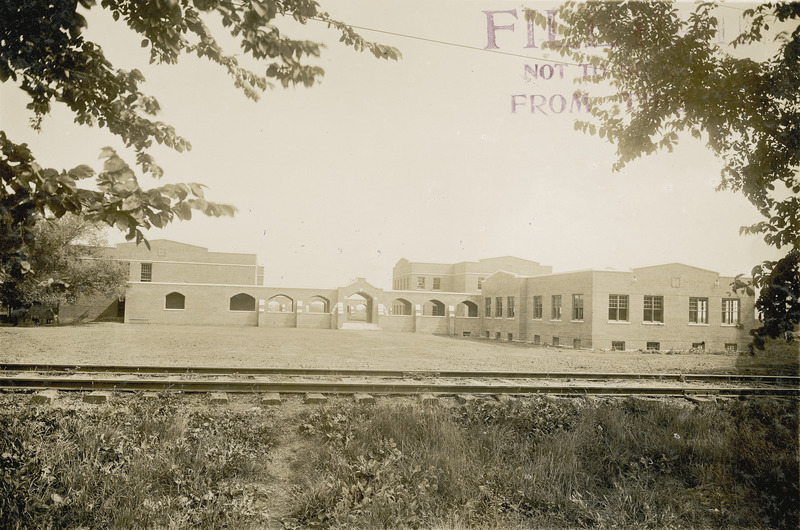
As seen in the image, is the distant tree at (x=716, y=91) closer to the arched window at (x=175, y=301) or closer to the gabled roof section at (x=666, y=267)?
the gabled roof section at (x=666, y=267)

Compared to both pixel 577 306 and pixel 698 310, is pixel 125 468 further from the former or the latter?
pixel 698 310

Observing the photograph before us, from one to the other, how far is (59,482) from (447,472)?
3757 mm

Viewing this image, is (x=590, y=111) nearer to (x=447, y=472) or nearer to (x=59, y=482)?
(x=447, y=472)

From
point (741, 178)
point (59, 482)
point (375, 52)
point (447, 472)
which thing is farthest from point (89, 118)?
point (741, 178)

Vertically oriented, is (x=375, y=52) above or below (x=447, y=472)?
above

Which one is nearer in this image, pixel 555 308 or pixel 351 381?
pixel 351 381

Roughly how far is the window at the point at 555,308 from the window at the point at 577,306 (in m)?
1.50

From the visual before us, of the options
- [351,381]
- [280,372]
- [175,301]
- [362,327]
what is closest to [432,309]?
[362,327]

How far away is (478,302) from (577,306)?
676 inches

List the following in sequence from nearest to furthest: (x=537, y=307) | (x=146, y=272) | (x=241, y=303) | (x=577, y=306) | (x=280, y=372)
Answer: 1. (x=280, y=372)
2. (x=577, y=306)
3. (x=537, y=307)
4. (x=146, y=272)
5. (x=241, y=303)

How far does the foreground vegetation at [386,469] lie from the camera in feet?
12.8

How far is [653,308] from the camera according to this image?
27.1 meters

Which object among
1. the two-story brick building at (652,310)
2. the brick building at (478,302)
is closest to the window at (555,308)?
the brick building at (478,302)

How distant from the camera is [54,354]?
14906 millimetres
